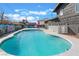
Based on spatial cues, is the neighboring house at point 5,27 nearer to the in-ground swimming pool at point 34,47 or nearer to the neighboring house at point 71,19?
the in-ground swimming pool at point 34,47

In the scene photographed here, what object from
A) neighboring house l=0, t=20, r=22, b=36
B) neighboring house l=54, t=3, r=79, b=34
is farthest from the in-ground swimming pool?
neighboring house l=54, t=3, r=79, b=34

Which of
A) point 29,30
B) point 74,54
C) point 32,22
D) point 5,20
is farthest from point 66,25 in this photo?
point 74,54

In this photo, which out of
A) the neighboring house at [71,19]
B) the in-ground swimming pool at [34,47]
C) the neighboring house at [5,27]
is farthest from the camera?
the neighboring house at [71,19]

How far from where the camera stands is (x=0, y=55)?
24.7ft

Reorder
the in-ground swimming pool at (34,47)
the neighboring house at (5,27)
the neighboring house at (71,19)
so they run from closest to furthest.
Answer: the in-ground swimming pool at (34,47), the neighboring house at (5,27), the neighboring house at (71,19)

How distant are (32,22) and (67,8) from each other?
Result: 360 cm

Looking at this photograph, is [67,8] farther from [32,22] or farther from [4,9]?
[4,9]

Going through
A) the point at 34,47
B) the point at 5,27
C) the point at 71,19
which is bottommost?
the point at 34,47

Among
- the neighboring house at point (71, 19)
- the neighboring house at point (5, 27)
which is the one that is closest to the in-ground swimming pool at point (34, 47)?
the neighboring house at point (5, 27)

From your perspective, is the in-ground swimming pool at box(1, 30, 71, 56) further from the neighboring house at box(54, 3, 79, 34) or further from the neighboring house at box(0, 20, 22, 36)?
the neighboring house at box(54, 3, 79, 34)

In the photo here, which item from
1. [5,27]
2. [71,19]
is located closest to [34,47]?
[5,27]

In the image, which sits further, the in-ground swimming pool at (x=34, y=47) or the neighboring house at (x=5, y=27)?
the neighboring house at (x=5, y=27)

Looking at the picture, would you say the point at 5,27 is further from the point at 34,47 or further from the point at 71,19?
the point at 34,47

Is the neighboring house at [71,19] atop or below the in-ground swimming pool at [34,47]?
atop
